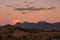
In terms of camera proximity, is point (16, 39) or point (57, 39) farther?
point (16, 39)

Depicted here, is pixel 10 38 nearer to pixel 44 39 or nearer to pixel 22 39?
pixel 22 39

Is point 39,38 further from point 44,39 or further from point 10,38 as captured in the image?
point 10,38

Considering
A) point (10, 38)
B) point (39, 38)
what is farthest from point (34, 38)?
point (10, 38)

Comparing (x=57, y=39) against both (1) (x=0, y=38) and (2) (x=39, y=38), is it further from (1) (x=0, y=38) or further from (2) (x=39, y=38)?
(1) (x=0, y=38)

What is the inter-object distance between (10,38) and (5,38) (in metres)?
1.49

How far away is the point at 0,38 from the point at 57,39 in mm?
13394

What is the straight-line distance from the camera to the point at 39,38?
52.6 meters

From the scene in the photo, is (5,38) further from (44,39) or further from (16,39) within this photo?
(44,39)

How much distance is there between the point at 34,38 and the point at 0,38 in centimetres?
819

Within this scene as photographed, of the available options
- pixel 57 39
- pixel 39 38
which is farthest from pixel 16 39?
pixel 57 39

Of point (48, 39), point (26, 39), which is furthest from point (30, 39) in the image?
point (48, 39)

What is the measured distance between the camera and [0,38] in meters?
50.3

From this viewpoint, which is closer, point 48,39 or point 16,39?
point 48,39

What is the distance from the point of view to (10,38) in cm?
5203
